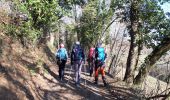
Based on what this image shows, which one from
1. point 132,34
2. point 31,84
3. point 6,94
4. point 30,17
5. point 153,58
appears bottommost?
point 6,94

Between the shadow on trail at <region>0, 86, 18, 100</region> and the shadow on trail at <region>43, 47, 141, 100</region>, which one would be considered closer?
the shadow on trail at <region>0, 86, 18, 100</region>

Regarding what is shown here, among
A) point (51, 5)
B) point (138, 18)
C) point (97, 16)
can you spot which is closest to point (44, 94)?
point (51, 5)

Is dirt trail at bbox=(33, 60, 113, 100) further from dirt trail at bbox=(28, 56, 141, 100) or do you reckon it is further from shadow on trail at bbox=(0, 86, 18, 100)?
shadow on trail at bbox=(0, 86, 18, 100)

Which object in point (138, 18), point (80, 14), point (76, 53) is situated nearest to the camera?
point (76, 53)

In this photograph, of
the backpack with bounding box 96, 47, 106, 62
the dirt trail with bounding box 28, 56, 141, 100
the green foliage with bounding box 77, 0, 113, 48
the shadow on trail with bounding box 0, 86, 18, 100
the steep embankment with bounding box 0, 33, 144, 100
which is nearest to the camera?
the shadow on trail with bounding box 0, 86, 18, 100

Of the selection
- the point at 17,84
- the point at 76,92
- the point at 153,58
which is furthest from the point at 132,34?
the point at 17,84

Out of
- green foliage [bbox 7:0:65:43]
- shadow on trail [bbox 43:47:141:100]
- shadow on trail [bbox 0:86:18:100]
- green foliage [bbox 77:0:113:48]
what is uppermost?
green foliage [bbox 77:0:113:48]

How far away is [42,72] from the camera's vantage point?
16750mm

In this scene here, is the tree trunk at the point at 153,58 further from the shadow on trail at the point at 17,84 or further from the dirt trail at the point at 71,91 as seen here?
the shadow on trail at the point at 17,84

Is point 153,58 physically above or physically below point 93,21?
below

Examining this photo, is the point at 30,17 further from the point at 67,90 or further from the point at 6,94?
the point at 6,94

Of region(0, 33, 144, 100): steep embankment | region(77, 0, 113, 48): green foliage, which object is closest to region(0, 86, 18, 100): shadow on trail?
region(0, 33, 144, 100): steep embankment

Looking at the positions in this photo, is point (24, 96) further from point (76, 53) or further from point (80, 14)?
point (80, 14)

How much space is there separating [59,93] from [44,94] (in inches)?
43.3
